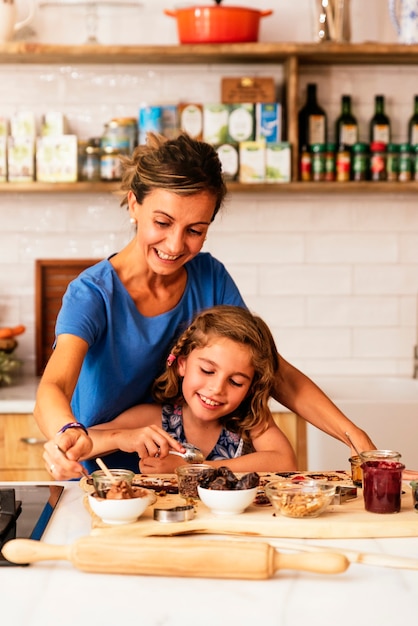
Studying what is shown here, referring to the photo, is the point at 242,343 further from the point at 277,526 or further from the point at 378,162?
the point at 378,162

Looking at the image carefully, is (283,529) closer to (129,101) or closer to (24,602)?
(24,602)

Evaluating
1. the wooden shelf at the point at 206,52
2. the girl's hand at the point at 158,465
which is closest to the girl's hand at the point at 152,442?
the girl's hand at the point at 158,465

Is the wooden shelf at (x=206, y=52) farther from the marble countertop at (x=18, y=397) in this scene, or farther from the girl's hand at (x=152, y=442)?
the girl's hand at (x=152, y=442)

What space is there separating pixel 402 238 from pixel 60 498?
2606mm

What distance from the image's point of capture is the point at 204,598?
146 cm

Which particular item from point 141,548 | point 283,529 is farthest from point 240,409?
point 141,548

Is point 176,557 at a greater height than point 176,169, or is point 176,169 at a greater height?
point 176,169

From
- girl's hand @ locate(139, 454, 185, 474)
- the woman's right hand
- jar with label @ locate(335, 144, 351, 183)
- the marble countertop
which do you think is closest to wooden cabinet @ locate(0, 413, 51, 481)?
the marble countertop

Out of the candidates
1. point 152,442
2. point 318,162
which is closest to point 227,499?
point 152,442

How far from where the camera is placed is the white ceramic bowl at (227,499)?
1.82m

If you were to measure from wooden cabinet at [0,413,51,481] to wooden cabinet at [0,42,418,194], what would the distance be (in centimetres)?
100

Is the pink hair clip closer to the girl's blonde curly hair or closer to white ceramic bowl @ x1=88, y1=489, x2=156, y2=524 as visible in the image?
the girl's blonde curly hair

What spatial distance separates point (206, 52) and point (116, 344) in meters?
1.78

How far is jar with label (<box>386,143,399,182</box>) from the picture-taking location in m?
4.06
